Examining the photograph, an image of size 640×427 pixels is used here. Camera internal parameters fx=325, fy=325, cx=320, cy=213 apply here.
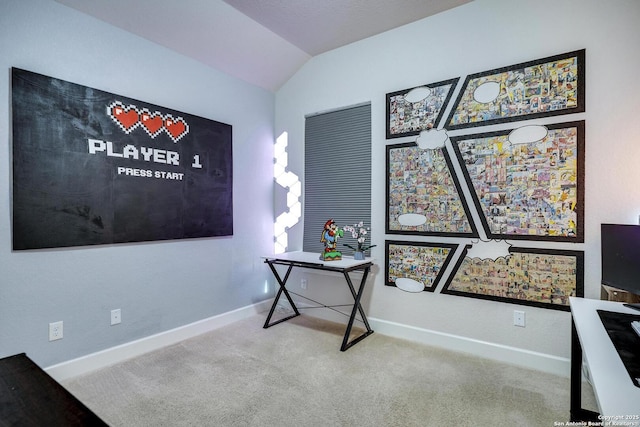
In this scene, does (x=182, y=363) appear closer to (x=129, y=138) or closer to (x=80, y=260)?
(x=80, y=260)

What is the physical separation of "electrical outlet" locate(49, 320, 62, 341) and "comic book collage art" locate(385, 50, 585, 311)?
2574 mm

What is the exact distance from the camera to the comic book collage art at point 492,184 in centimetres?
228

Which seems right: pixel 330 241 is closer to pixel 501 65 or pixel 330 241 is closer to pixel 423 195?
pixel 423 195

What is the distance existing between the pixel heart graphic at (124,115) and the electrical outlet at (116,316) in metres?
1.40

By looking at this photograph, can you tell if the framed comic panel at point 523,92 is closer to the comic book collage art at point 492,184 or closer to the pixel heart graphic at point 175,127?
the comic book collage art at point 492,184

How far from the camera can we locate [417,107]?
2.88m

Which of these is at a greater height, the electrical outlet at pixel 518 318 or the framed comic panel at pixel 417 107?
the framed comic panel at pixel 417 107

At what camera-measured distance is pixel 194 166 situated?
9.96 ft

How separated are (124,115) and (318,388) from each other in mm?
2483

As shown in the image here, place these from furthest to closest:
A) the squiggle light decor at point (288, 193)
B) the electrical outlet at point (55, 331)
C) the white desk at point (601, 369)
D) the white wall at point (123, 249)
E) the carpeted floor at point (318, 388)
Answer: the squiggle light decor at point (288, 193)
the electrical outlet at point (55, 331)
the white wall at point (123, 249)
the carpeted floor at point (318, 388)
the white desk at point (601, 369)

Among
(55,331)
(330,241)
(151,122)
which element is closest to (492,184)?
(330,241)

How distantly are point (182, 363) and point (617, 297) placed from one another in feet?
→ 9.75

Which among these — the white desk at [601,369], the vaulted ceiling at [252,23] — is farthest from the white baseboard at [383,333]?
the vaulted ceiling at [252,23]

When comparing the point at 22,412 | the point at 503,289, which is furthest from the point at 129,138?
the point at 503,289
